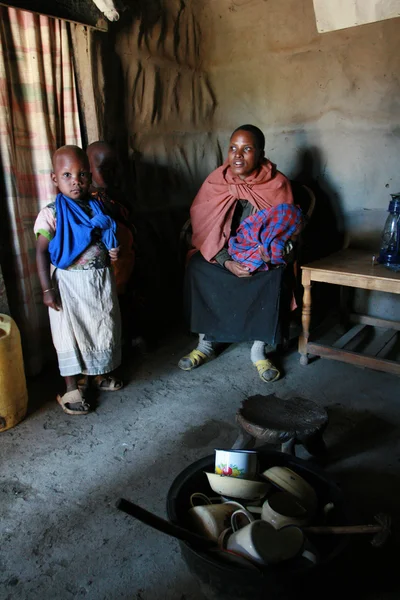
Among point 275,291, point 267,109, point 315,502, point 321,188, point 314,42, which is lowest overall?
point 315,502

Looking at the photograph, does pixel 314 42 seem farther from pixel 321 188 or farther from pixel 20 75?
pixel 20 75

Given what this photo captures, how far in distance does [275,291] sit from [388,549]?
154 cm

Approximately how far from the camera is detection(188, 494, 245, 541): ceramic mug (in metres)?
1.34

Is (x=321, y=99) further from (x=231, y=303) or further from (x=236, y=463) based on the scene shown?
(x=236, y=463)

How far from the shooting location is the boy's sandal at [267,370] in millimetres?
2814

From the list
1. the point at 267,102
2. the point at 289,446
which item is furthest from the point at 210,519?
the point at 267,102

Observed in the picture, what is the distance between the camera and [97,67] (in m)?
2.92

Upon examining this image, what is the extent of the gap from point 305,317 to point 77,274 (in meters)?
1.47

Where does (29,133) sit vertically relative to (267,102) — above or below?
below

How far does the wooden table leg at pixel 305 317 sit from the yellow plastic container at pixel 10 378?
1.72 m

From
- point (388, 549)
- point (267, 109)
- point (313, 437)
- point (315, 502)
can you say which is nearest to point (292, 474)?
point (315, 502)

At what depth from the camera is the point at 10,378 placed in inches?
89.8

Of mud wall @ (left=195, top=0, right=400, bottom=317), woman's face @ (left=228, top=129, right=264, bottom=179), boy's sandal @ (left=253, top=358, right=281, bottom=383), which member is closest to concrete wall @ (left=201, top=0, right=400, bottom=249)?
mud wall @ (left=195, top=0, right=400, bottom=317)

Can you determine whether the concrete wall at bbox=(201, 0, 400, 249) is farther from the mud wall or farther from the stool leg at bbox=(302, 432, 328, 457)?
the stool leg at bbox=(302, 432, 328, 457)
